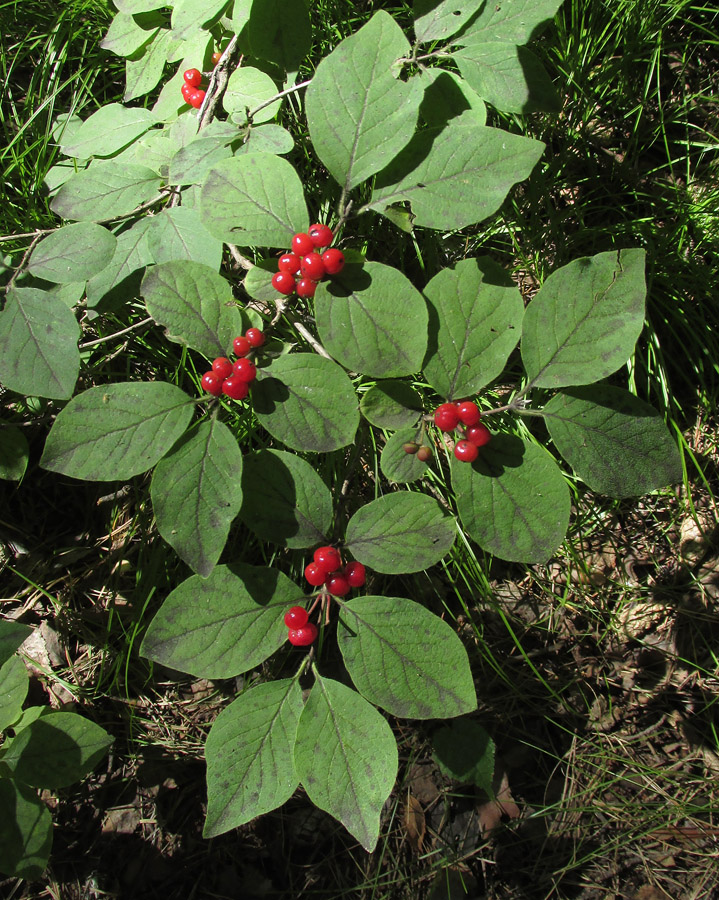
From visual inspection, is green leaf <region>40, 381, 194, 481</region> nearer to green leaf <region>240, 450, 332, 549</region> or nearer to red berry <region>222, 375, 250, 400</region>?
red berry <region>222, 375, 250, 400</region>

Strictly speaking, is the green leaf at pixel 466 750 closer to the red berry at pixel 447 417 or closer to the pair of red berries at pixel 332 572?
the pair of red berries at pixel 332 572

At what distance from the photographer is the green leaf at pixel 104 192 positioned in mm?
1642

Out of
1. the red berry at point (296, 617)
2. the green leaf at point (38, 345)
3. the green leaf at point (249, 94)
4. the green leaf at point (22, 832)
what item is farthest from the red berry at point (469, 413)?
the green leaf at point (22, 832)

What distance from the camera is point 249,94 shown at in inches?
69.6

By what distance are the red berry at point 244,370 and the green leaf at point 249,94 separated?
77cm

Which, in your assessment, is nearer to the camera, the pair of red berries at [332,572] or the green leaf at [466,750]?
the pair of red berries at [332,572]

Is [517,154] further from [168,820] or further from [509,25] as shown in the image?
[168,820]

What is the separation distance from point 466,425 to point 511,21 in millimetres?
1011

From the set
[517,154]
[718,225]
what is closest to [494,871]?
[517,154]

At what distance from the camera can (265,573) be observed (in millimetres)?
1443

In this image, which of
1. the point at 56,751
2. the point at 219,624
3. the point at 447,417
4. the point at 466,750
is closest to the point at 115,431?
the point at 219,624

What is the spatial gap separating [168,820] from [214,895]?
0.29m

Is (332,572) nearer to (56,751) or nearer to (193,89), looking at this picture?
(56,751)

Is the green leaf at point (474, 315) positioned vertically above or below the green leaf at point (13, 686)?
above
